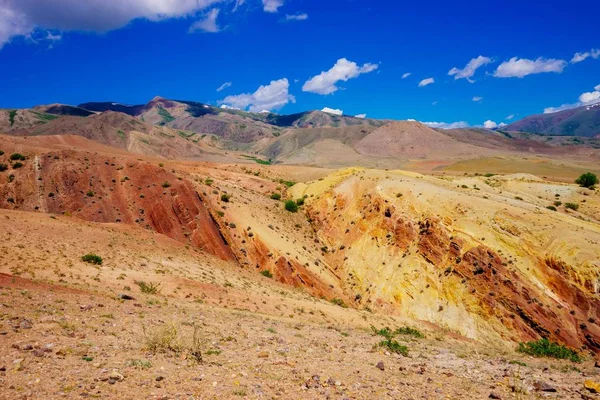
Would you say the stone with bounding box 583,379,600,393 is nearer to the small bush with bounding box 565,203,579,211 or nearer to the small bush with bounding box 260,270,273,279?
the small bush with bounding box 260,270,273,279

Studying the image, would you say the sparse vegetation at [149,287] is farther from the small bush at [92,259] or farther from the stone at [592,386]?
the stone at [592,386]

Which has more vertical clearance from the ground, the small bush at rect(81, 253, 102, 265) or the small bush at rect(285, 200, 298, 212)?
the small bush at rect(285, 200, 298, 212)

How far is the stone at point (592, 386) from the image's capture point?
9.44m

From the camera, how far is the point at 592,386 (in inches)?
376

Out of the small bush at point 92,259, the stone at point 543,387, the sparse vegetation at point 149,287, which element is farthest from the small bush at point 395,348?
the small bush at point 92,259

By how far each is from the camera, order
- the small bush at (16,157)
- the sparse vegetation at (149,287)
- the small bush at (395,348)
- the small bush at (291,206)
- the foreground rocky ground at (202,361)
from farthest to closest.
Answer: the small bush at (291,206), the small bush at (16,157), the sparse vegetation at (149,287), the small bush at (395,348), the foreground rocky ground at (202,361)

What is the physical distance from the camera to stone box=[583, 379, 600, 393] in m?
9.44

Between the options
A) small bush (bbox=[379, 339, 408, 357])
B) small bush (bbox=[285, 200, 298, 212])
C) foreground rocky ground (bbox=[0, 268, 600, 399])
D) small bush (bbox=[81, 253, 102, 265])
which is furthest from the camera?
small bush (bbox=[285, 200, 298, 212])

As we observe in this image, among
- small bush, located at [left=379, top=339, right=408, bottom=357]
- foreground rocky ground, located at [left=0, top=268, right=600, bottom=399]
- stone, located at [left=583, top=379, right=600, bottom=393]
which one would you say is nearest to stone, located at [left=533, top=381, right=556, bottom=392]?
foreground rocky ground, located at [left=0, top=268, right=600, bottom=399]

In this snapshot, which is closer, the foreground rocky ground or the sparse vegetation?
the foreground rocky ground

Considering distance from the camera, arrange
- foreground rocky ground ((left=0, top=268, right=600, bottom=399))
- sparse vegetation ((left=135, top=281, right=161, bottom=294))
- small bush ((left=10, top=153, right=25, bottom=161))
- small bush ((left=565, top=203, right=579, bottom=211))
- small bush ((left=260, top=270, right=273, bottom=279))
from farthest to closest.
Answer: small bush ((left=565, top=203, right=579, bottom=211)) → small bush ((left=10, top=153, right=25, bottom=161)) → small bush ((left=260, top=270, right=273, bottom=279)) → sparse vegetation ((left=135, top=281, right=161, bottom=294)) → foreground rocky ground ((left=0, top=268, right=600, bottom=399))

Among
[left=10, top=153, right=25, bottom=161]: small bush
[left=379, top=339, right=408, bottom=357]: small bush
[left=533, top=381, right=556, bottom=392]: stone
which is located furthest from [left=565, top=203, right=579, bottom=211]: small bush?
[left=10, top=153, right=25, bottom=161]: small bush

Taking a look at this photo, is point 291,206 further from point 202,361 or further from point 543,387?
point 543,387

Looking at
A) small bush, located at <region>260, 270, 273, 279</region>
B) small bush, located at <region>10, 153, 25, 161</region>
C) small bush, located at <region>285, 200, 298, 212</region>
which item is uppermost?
small bush, located at <region>10, 153, 25, 161</region>
